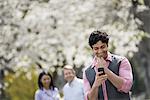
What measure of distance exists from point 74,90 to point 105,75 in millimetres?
3888

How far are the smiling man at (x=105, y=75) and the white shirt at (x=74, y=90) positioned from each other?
347 centimetres

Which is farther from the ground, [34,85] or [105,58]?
[105,58]

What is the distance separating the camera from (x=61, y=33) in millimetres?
16750

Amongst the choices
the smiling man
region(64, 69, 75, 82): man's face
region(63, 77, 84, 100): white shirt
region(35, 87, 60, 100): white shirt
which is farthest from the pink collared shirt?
region(35, 87, 60, 100): white shirt

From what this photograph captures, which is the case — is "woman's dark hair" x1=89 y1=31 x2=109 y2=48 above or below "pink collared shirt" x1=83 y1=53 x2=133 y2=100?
above

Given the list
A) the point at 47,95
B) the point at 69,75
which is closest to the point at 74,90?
the point at 69,75

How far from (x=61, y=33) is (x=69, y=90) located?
750 cm

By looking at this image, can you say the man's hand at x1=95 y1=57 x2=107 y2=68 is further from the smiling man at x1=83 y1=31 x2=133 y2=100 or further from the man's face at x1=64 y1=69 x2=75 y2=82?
the man's face at x1=64 y1=69 x2=75 y2=82

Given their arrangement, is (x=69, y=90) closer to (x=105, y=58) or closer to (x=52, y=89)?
(x=52, y=89)

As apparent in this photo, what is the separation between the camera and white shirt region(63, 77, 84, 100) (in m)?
9.14

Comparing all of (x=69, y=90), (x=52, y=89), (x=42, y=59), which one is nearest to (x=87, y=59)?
(x=42, y=59)

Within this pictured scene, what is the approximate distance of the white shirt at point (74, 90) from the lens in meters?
9.14

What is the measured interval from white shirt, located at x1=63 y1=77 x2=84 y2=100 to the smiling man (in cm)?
347

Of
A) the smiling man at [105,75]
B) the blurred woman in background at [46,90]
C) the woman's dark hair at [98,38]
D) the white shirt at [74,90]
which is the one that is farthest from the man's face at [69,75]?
the woman's dark hair at [98,38]
